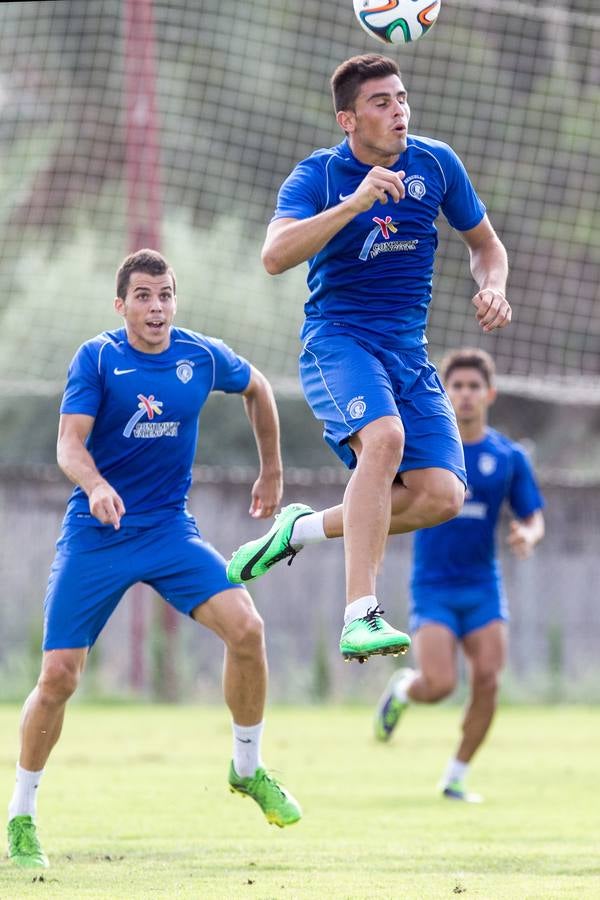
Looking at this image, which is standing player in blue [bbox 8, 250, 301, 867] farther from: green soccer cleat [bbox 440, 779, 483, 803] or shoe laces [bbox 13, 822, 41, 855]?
green soccer cleat [bbox 440, 779, 483, 803]

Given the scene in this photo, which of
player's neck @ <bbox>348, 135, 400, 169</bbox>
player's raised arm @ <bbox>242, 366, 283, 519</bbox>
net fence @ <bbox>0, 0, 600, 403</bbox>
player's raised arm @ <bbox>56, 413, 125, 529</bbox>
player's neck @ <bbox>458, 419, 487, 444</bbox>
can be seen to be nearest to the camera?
player's neck @ <bbox>348, 135, 400, 169</bbox>

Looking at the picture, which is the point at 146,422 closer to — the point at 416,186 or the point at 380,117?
the point at 416,186

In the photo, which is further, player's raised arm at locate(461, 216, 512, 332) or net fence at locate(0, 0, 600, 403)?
net fence at locate(0, 0, 600, 403)

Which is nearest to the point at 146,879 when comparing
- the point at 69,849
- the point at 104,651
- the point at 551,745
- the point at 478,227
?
the point at 69,849

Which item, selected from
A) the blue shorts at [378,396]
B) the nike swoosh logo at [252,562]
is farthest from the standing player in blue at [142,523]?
the blue shorts at [378,396]

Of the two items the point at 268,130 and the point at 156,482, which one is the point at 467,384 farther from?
the point at 268,130

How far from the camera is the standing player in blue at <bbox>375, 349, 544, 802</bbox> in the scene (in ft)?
33.8

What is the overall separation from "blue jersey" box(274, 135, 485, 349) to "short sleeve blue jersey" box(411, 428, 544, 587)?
145 inches

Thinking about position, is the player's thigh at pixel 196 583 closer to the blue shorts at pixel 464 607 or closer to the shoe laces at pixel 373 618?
the shoe laces at pixel 373 618

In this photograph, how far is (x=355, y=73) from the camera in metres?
6.76

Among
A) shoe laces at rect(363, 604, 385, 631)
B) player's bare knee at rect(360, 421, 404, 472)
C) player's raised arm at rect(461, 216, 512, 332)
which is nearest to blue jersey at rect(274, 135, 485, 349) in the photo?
player's raised arm at rect(461, 216, 512, 332)

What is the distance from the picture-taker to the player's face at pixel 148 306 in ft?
25.5

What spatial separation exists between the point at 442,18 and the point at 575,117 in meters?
2.07

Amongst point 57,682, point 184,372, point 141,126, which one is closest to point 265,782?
point 57,682
